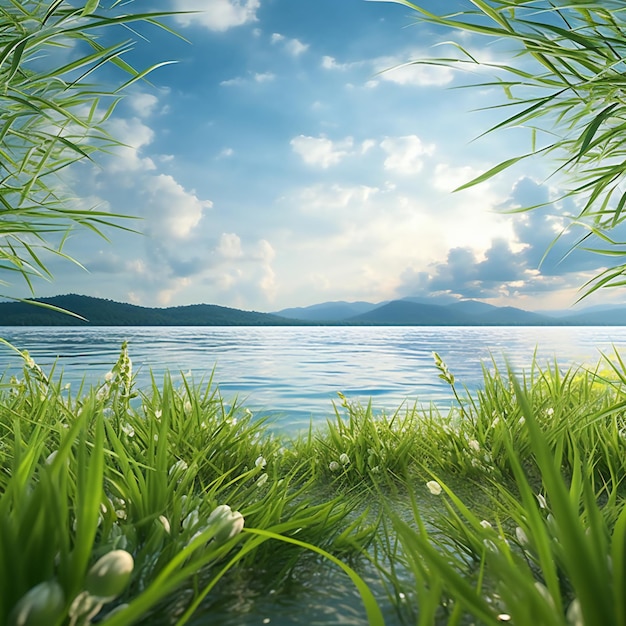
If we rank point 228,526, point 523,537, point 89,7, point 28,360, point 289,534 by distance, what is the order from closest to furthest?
point 228,526 → point 523,537 → point 289,534 → point 89,7 → point 28,360

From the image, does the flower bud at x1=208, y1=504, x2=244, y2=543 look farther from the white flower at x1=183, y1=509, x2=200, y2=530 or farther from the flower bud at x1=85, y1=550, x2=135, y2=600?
the flower bud at x1=85, y1=550, x2=135, y2=600

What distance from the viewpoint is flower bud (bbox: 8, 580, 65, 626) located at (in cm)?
64

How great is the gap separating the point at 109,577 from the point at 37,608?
8cm

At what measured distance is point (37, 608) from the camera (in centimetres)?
64

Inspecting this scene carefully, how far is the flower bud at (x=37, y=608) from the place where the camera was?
0.64 m

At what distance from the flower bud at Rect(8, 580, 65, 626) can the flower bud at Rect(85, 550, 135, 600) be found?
4 centimetres

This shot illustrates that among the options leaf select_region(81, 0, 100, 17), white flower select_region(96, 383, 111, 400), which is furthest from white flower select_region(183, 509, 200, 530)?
leaf select_region(81, 0, 100, 17)

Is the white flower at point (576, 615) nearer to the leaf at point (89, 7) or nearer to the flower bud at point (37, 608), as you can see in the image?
the flower bud at point (37, 608)

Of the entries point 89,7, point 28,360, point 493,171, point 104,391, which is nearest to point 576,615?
point 493,171

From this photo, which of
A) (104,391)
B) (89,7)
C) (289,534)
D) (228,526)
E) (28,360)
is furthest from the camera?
(28,360)

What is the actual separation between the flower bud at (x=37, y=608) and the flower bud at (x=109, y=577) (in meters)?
0.04

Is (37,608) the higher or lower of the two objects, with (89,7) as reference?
lower

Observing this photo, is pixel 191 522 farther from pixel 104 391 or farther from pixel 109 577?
pixel 104 391

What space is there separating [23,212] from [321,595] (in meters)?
1.29
